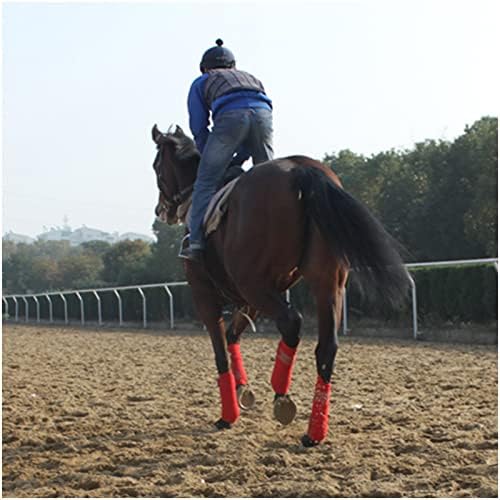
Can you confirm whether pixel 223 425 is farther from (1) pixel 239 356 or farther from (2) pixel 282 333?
(2) pixel 282 333

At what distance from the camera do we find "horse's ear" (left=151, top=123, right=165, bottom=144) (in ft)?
22.9

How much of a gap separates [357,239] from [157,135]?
2775 mm

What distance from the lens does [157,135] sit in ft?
23.2

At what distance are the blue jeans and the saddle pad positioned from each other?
0.12 meters

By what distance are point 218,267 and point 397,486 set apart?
7.83ft

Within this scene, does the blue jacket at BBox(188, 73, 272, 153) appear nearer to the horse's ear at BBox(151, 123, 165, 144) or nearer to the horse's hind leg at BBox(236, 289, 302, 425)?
the horse's ear at BBox(151, 123, 165, 144)

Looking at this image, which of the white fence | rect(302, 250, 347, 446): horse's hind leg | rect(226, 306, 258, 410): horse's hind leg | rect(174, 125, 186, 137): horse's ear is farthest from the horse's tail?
the white fence

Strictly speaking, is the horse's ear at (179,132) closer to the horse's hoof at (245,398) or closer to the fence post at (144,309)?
the horse's hoof at (245,398)

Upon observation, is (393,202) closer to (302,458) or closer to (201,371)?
(201,371)

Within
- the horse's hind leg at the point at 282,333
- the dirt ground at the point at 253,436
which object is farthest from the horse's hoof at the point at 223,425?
the horse's hind leg at the point at 282,333

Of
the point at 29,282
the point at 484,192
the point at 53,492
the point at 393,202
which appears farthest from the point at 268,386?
the point at 29,282

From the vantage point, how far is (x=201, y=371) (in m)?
10.3

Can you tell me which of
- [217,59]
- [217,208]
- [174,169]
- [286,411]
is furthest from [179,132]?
[286,411]

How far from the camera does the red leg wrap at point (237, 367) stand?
6246mm
